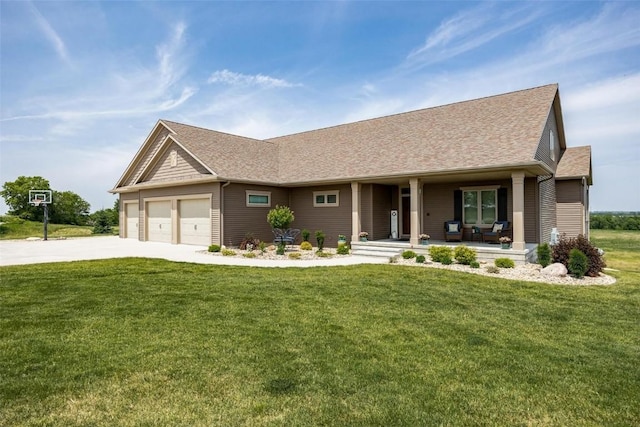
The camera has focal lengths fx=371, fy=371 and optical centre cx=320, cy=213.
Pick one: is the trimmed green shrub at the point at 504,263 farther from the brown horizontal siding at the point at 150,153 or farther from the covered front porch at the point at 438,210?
the brown horizontal siding at the point at 150,153

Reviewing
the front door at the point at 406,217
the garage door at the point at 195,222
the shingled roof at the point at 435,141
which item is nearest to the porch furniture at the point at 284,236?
the shingled roof at the point at 435,141

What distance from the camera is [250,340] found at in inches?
187

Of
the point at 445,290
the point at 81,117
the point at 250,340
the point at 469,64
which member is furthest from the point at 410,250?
the point at 81,117

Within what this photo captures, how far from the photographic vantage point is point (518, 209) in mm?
11602

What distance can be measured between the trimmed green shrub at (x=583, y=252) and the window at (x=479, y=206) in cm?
410

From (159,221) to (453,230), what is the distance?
14.6m

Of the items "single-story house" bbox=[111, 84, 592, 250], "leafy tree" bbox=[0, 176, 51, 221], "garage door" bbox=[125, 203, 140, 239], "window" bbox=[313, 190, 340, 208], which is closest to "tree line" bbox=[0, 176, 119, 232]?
"leafy tree" bbox=[0, 176, 51, 221]

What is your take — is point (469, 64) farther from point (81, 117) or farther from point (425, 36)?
point (81, 117)

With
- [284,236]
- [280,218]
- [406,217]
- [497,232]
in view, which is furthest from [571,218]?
[280,218]

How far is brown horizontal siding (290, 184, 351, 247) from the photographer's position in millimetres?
16375

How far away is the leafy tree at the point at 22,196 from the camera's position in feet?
114

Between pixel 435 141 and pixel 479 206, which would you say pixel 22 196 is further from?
pixel 479 206

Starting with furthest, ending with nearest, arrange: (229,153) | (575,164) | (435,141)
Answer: (229,153) → (575,164) → (435,141)

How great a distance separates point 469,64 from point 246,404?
1531 centimetres
